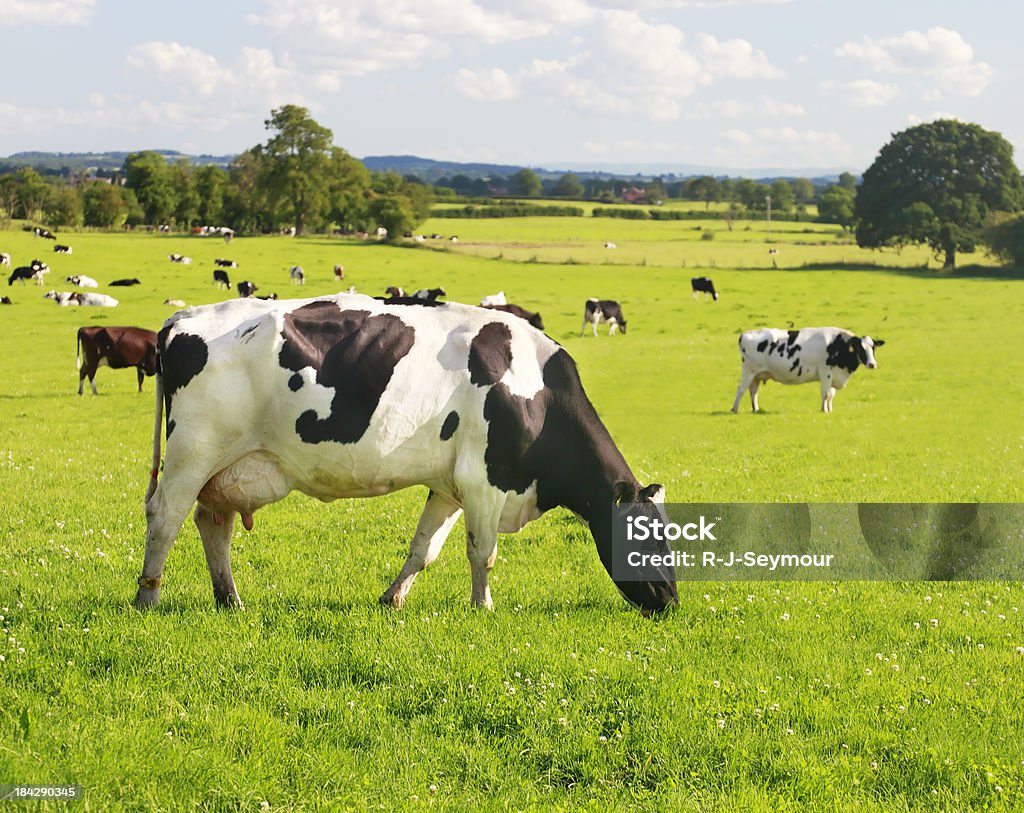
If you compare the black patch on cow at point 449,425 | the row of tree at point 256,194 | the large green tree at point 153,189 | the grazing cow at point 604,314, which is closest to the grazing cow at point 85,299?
the grazing cow at point 604,314

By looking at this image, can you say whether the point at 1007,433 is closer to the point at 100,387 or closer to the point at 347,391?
the point at 347,391

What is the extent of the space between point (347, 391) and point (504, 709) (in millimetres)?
3209

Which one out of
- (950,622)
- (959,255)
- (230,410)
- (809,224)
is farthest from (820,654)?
(809,224)

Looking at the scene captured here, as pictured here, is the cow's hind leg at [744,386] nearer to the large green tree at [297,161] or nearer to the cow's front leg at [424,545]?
the cow's front leg at [424,545]

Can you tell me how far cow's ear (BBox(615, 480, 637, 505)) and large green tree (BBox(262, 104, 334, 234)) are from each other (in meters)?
94.9

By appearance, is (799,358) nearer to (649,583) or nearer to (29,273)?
(649,583)

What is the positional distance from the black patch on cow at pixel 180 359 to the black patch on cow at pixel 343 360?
68 centimetres

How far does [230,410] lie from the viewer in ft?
28.5

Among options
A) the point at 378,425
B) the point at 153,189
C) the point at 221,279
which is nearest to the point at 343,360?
the point at 378,425

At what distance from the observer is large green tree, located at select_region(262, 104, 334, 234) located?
326 feet

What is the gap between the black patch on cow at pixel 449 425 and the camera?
9000 mm

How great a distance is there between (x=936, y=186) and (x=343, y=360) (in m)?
90.4

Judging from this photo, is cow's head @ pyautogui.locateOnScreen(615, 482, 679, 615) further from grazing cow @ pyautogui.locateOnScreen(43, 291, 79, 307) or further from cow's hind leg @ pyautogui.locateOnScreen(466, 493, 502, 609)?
grazing cow @ pyautogui.locateOnScreen(43, 291, 79, 307)

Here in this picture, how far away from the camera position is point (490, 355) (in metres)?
9.15
